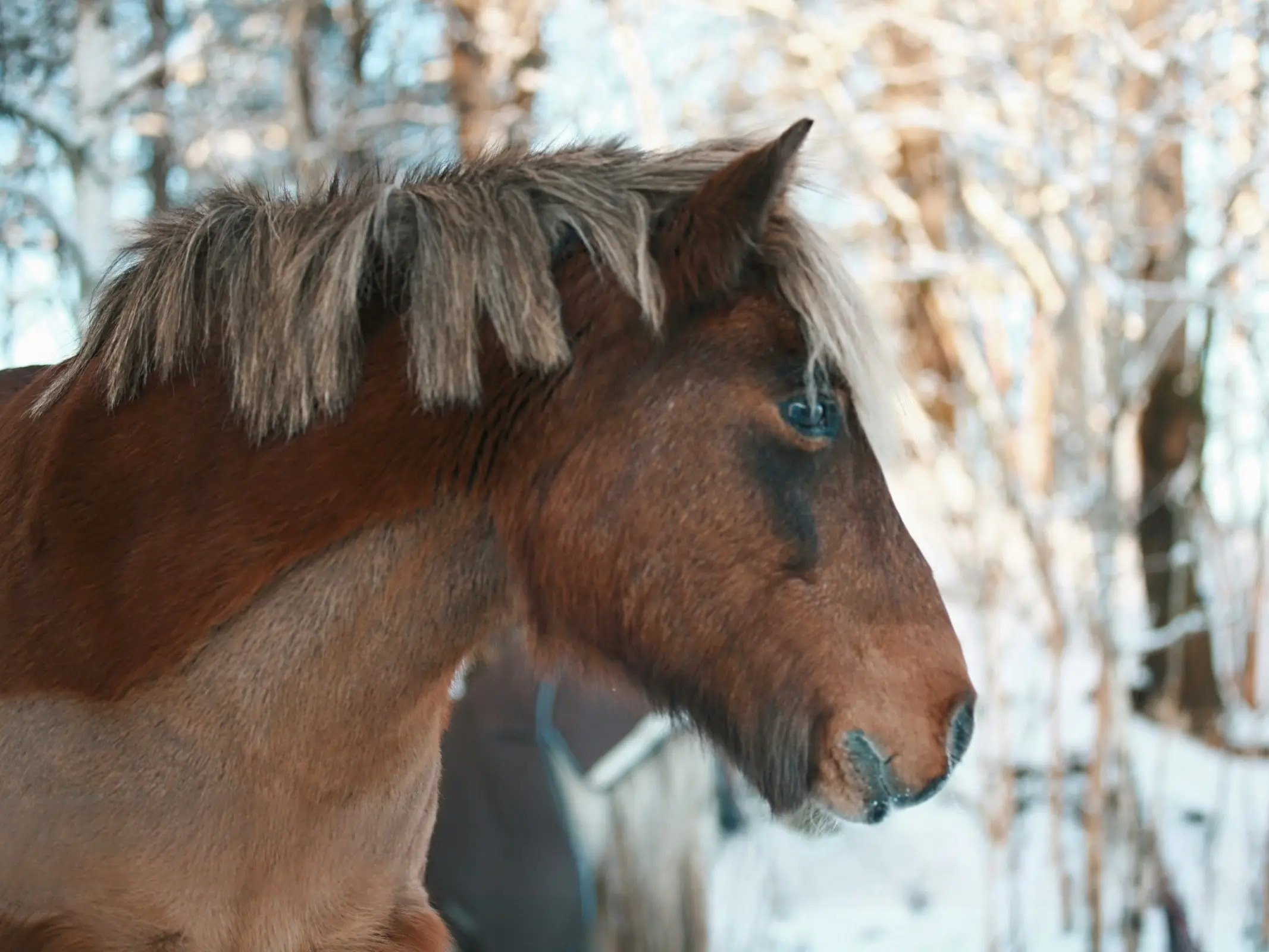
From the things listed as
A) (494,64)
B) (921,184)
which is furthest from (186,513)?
(494,64)

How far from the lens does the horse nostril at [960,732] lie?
1.69m

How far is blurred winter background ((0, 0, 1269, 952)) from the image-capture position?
4758 millimetres

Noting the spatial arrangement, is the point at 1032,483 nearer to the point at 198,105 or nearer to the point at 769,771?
the point at 769,771

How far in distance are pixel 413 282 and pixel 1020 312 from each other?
548 centimetres

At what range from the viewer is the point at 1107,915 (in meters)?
5.18

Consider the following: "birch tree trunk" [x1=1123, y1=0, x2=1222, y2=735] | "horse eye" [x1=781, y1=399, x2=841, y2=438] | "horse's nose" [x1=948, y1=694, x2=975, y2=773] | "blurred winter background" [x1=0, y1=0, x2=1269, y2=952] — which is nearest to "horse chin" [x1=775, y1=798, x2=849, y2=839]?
"horse's nose" [x1=948, y1=694, x2=975, y2=773]

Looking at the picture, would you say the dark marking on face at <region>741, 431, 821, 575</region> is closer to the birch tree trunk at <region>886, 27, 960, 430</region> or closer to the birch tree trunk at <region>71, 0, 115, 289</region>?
the birch tree trunk at <region>71, 0, 115, 289</region>

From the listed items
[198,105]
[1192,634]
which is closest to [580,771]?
[1192,634]

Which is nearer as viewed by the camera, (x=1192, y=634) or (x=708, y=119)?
(x=1192, y=634)

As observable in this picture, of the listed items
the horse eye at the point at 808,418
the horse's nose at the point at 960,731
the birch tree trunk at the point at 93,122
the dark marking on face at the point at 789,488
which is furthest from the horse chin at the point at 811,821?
the birch tree trunk at the point at 93,122

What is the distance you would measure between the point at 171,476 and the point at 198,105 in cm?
748

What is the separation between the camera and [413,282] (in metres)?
1.79

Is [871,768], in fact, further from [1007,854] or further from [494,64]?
[494,64]

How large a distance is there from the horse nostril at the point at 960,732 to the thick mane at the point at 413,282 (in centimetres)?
48
